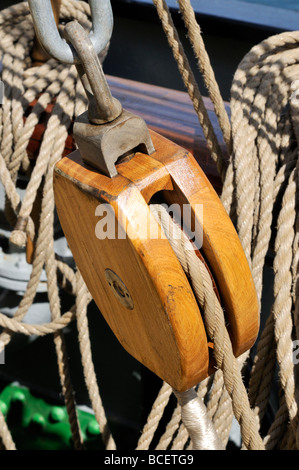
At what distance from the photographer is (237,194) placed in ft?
3.08

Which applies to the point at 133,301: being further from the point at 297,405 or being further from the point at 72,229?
the point at 297,405

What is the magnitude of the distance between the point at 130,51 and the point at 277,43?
90 centimetres

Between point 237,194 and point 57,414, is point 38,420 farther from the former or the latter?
point 237,194

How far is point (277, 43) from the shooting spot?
1099 mm

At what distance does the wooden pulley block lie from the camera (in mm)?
631

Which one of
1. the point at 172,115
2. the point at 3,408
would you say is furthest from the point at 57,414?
the point at 172,115

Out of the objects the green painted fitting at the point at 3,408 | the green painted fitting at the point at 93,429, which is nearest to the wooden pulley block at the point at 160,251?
the green painted fitting at the point at 93,429

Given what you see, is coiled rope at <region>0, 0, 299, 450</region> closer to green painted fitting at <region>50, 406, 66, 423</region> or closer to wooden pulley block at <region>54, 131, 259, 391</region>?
wooden pulley block at <region>54, 131, 259, 391</region>

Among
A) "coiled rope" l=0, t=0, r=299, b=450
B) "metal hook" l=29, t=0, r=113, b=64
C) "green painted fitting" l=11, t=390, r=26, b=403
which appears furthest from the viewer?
"green painted fitting" l=11, t=390, r=26, b=403

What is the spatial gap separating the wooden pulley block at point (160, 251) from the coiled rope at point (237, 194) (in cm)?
5

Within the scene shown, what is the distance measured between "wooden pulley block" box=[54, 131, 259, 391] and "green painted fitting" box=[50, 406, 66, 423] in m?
1.10

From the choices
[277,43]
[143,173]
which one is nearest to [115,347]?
[277,43]

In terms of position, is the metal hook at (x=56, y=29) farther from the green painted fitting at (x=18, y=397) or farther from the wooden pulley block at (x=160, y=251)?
the green painted fitting at (x=18, y=397)

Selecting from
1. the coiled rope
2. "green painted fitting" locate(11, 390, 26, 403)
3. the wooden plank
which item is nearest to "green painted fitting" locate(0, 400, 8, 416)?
"green painted fitting" locate(11, 390, 26, 403)
